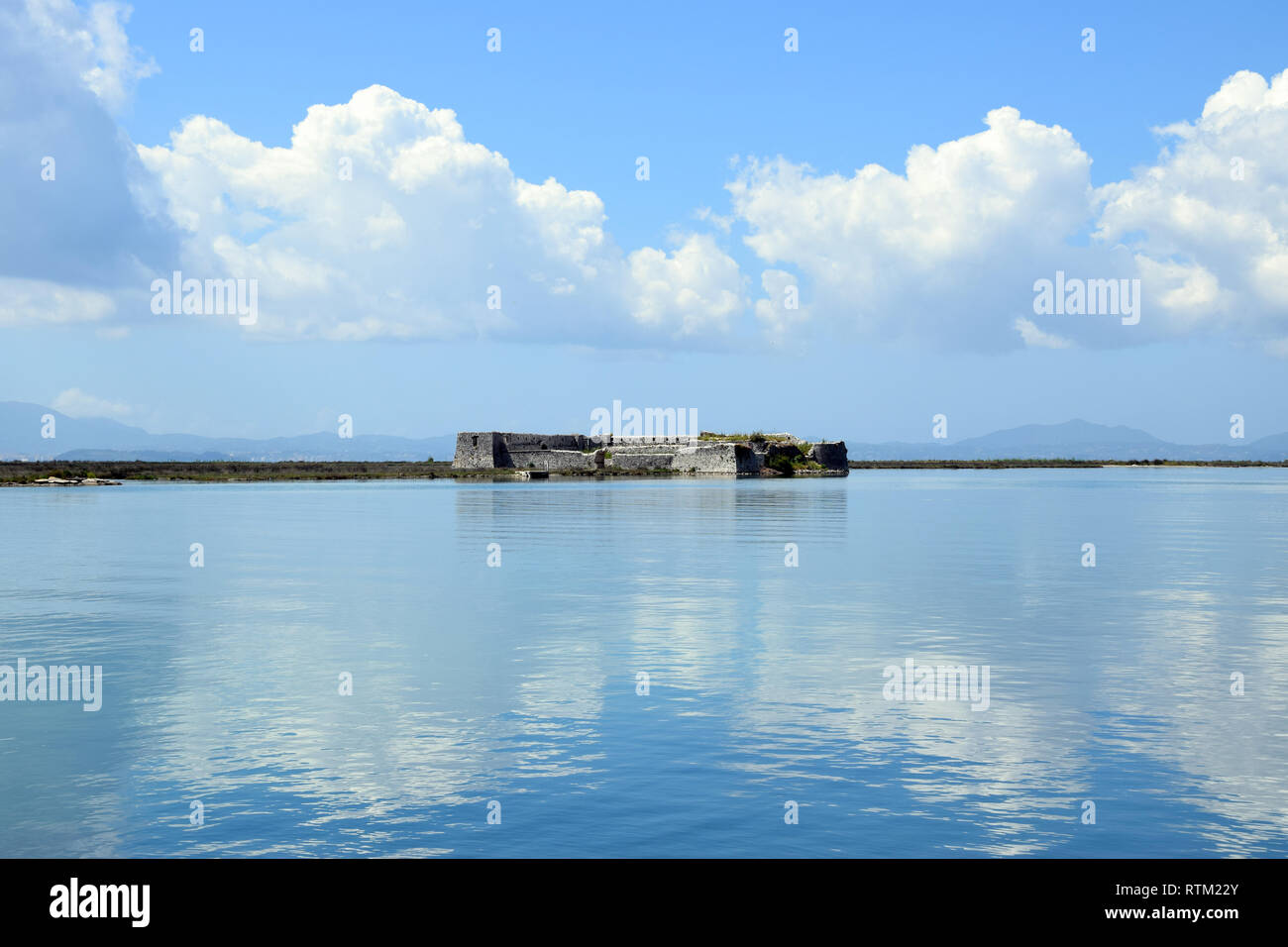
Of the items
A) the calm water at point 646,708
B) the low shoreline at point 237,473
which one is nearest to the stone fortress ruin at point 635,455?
the low shoreline at point 237,473

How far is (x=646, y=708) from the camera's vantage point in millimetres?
13492

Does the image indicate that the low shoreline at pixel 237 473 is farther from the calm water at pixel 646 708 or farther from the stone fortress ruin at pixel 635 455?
the calm water at pixel 646 708

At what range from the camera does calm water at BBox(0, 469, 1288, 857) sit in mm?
9336

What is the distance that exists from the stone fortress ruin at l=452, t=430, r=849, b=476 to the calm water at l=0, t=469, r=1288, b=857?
84.5 m

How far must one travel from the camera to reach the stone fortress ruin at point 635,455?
117 m

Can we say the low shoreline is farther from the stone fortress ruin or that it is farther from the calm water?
the calm water

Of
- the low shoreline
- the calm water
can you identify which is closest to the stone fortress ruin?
the low shoreline

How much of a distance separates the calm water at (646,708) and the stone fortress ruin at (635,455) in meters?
84.5

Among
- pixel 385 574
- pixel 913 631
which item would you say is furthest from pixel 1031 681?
pixel 385 574

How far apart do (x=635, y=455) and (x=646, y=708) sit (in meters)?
109

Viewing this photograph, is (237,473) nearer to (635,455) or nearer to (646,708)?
(635,455)

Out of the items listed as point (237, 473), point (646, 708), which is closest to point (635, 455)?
point (237, 473)
